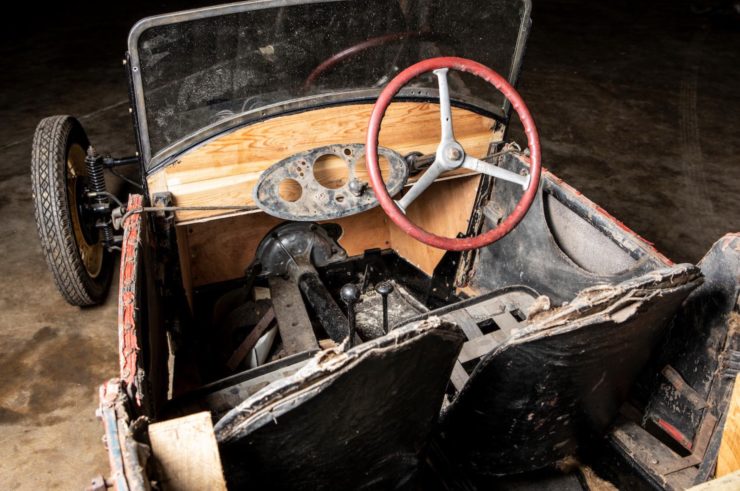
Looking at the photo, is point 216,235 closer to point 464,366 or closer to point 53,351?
point 53,351

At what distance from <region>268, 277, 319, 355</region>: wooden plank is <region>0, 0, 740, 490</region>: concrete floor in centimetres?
93

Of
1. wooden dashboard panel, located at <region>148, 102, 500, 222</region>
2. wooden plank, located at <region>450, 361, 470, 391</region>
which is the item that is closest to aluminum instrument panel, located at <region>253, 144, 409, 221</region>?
wooden dashboard panel, located at <region>148, 102, 500, 222</region>

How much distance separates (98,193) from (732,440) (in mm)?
3052

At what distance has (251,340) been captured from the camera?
2686 millimetres

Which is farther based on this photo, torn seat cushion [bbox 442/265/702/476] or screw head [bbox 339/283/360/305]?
screw head [bbox 339/283/360/305]

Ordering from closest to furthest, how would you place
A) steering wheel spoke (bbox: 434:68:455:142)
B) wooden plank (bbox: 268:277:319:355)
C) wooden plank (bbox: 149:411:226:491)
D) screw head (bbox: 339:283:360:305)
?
wooden plank (bbox: 149:411:226:491) → screw head (bbox: 339:283:360:305) → steering wheel spoke (bbox: 434:68:455:142) → wooden plank (bbox: 268:277:319:355)

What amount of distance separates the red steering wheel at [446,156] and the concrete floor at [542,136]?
66.1 inches

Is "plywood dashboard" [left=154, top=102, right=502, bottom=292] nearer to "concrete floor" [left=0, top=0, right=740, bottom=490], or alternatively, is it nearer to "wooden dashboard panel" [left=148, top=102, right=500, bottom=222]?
"wooden dashboard panel" [left=148, top=102, right=500, bottom=222]

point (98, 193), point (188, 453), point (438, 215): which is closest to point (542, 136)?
point (438, 215)

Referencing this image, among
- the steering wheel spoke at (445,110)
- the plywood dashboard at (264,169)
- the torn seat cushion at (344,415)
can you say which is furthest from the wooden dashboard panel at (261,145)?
the torn seat cushion at (344,415)

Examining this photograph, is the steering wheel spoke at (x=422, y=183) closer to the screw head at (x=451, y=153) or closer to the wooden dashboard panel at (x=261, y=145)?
the screw head at (x=451, y=153)

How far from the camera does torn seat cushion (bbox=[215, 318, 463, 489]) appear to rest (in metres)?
1.23

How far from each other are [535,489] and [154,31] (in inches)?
77.2

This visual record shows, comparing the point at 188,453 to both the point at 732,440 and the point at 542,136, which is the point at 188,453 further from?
the point at 542,136
